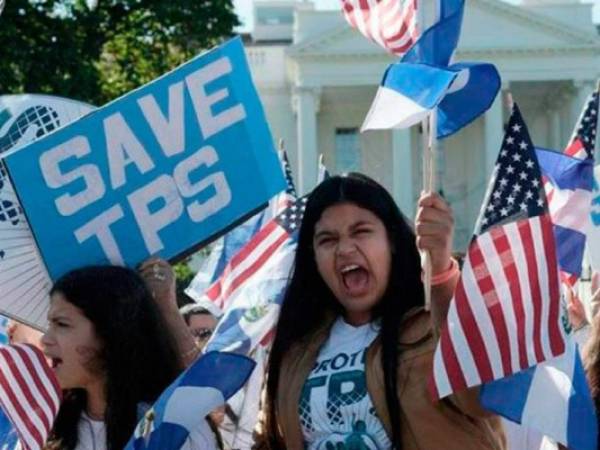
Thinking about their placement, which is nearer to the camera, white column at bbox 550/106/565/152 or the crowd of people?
the crowd of people

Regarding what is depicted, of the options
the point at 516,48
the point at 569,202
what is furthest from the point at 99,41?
the point at 516,48

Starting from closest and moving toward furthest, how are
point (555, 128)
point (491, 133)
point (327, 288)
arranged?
point (327, 288)
point (491, 133)
point (555, 128)

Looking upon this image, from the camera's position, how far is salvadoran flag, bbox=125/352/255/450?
3652mm

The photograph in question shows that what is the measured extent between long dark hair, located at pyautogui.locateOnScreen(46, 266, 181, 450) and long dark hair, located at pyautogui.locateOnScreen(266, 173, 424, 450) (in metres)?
0.29

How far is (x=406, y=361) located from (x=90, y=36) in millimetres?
19139

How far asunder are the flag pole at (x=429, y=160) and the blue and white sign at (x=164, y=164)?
669mm

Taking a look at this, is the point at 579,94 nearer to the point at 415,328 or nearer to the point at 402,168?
the point at 402,168

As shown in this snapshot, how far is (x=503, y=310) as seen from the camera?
3562mm

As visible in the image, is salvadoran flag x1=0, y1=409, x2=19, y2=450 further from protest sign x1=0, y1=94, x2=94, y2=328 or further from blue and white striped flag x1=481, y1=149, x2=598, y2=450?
blue and white striped flag x1=481, y1=149, x2=598, y2=450

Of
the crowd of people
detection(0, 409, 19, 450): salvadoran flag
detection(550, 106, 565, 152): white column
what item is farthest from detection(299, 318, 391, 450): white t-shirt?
detection(550, 106, 565, 152): white column

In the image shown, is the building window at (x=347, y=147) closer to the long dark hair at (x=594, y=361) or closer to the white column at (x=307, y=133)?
the white column at (x=307, y=133)

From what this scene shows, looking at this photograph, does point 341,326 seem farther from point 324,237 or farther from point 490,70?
point 490,70

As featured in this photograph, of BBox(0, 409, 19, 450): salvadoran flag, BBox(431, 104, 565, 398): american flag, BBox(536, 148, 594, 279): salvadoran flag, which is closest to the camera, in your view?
BBox(431, 104, 565, 398): american flag

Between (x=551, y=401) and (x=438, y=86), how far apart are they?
2.26ft
